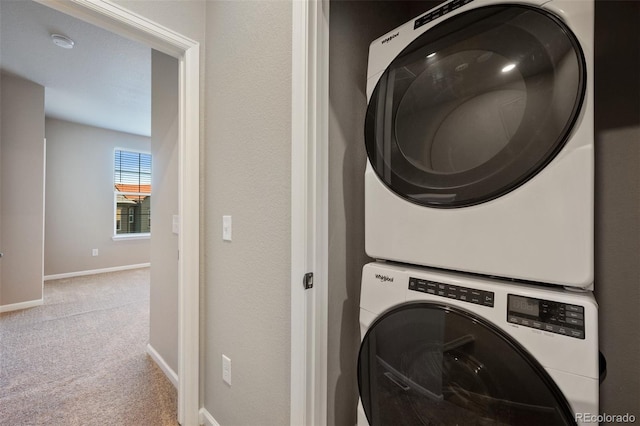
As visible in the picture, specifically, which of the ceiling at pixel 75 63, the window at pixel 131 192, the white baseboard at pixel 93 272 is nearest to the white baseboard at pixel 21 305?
the white baseboard at pixel 93 272

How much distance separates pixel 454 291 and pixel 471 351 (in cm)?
15

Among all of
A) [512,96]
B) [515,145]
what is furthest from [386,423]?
[512,96]

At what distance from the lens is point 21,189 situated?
310 cm

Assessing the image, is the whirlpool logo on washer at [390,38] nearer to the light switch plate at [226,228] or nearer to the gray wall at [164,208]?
the light switch plate at [226,228]

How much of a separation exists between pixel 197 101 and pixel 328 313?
1.29 meters

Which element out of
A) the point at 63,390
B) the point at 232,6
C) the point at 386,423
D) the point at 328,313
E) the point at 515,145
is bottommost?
the point at 63,390

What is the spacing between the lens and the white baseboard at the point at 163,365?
1.89 m

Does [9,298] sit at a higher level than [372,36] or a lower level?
lower

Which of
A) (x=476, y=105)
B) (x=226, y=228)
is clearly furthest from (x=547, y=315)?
(x=226, y=228)

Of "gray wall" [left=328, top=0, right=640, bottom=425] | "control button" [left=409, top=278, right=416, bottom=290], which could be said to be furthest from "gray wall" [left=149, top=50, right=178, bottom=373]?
"gray wall" [left=328, top=0, right=640, bottom=425]

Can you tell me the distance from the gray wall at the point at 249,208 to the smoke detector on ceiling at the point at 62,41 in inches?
71.6

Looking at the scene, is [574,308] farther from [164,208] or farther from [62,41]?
[62,41]

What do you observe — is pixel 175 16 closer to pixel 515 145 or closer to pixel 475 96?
pixel 475 96

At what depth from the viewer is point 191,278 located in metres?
1.47
